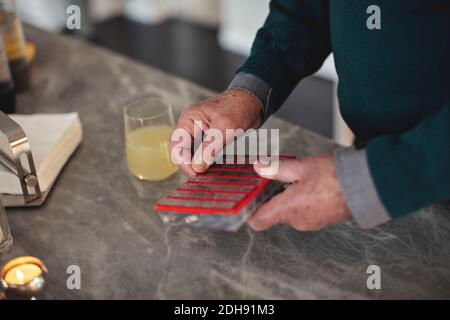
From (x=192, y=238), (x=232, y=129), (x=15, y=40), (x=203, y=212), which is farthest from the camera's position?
(x=15, y=40)

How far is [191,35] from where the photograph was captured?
428 centimetres

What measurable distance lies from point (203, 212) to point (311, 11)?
2.02 feet

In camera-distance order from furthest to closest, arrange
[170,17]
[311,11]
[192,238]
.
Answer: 1. [170,17]
2. [311,11]
3. [192,238]

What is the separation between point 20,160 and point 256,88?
490 mm

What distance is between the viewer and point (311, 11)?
1212 millimetres

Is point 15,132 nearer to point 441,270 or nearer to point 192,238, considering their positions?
point 192,238

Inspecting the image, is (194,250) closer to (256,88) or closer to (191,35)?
(256,88)

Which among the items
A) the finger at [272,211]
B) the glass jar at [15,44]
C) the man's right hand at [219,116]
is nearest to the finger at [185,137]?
the man's right hand at [219,116]

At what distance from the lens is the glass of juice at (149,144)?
1.10 meters

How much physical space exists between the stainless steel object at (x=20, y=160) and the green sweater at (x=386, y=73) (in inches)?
18.7

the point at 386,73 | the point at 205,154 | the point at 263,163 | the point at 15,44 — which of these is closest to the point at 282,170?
the point at 263,163

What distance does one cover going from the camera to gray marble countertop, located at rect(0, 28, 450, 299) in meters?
0.85

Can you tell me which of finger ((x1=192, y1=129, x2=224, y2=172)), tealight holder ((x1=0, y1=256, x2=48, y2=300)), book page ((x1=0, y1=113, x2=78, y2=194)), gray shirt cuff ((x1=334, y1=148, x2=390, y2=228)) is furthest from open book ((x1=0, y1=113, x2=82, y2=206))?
gray shirt cuff ((x1=334, y1=148, x2=390, y2=228))
